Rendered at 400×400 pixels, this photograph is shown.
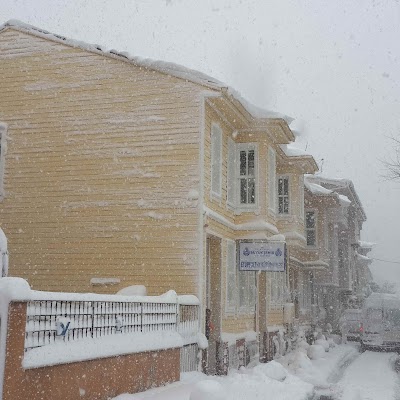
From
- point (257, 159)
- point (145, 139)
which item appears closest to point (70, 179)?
point (145, 139)

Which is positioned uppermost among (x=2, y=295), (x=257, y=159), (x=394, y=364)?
Result: (x=257, y=159)

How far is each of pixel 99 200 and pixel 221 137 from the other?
3904mm

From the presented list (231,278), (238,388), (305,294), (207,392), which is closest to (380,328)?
(305,294)

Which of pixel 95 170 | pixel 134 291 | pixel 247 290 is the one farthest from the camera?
pixel 247 290

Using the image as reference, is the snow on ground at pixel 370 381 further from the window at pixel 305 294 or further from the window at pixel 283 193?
the window at pixel 305 294

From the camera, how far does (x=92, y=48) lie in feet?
53.8

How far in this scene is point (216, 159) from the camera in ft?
53.9

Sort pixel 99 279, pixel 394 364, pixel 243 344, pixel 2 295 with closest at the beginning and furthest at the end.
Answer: pixel 2 295, pixel 99 279, pixel 243 344, pixel 394 364

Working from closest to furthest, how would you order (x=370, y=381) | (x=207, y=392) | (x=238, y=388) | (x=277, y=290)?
(x=207, y=392)
(x=238, y=388)
(x=370, y=381)
(x=277, y=290)

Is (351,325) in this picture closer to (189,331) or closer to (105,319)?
(189,331)

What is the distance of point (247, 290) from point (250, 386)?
7085mm

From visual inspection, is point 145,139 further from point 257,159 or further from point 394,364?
point 394,364

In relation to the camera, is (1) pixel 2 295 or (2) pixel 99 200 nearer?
(1) pixel 2 295

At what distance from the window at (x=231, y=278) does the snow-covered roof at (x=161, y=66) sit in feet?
13.1
